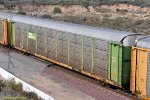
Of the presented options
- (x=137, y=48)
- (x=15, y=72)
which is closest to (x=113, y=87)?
(x=137, y=48)

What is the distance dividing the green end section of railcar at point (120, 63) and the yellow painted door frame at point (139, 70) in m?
0.34

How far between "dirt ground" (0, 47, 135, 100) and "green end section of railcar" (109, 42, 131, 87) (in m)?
0.69

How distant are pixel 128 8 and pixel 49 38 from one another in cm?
5233

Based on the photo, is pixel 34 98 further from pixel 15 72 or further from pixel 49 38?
pixel 49 38

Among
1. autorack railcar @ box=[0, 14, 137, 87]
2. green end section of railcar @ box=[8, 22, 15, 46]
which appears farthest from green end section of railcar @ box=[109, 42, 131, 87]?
green end section of railcar @ box=[8, 22, 15, 46]

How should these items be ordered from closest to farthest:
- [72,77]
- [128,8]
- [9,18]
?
[72,77]
[9,18]
[128,8]

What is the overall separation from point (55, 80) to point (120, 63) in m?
4.89

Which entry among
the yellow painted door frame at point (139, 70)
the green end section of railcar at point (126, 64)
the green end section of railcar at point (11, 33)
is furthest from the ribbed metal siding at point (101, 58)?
the green end section of railcar at point (11, 33)

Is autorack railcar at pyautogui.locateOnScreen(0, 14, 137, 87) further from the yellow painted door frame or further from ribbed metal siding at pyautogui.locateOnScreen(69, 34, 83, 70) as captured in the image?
the yellow painted door frame

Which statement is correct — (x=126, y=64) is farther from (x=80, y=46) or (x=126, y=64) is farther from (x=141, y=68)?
(x=80, y=46)

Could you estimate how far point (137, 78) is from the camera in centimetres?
1644

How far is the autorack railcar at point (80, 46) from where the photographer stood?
17.3 metres

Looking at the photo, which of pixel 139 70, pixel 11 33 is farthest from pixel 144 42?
pixel 11 33

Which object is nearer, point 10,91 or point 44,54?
point 10,91
